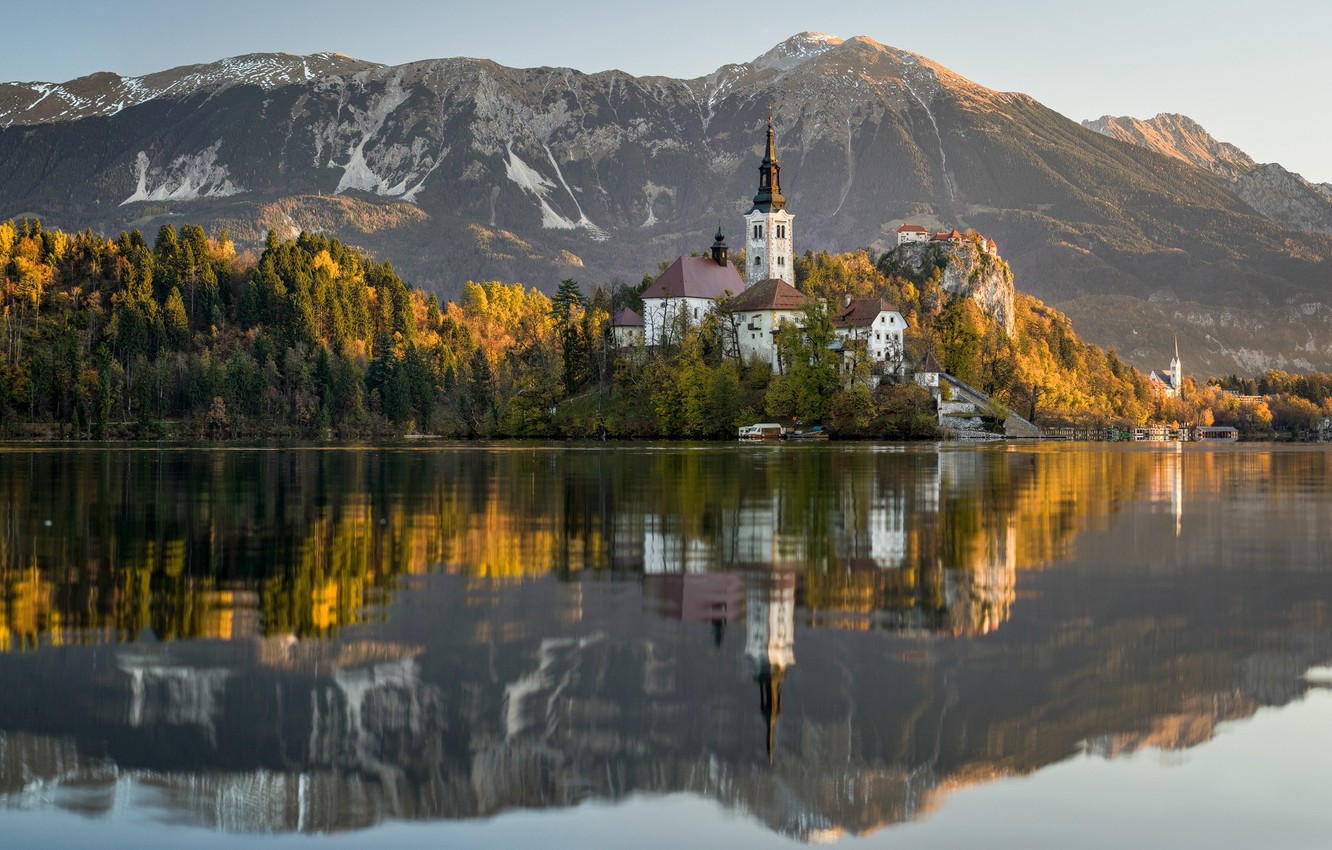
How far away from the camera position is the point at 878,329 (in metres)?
150

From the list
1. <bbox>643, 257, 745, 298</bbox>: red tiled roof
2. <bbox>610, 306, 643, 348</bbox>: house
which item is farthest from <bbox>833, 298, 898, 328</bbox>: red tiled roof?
<bbox>610, 306, 643, 348</bbox>: house

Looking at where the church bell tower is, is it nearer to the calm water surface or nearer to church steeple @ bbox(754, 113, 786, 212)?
church steeple @ bbox(754, 113, 786, 212)

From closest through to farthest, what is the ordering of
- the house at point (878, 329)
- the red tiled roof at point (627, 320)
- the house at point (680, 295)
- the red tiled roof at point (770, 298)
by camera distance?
the house at point (878, 329) < the red tiled roof at point (770, 298) < the house at point (680, 295) < the red tiled roof at point (627, 320)

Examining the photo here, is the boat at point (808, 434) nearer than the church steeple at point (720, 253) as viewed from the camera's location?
Yes

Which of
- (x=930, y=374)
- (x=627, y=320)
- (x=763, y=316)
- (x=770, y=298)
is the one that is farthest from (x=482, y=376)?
(x=930, y=374)

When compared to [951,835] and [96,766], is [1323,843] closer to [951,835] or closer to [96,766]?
[951,835]

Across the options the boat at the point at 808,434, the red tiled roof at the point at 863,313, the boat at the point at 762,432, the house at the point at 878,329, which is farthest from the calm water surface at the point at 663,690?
the red tiled roof at the point at 863,313

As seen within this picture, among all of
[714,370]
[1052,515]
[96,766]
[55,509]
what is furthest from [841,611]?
[714,370]

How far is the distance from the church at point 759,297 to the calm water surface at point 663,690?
119 meters

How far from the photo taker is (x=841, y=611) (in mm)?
17906

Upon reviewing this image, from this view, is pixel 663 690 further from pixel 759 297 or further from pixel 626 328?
pixel 626 328

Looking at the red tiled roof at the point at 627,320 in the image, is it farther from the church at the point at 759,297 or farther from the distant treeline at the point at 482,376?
the distant treeline at the point at 482,376

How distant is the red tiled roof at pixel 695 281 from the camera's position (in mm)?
160500

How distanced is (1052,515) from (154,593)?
76.0ft
